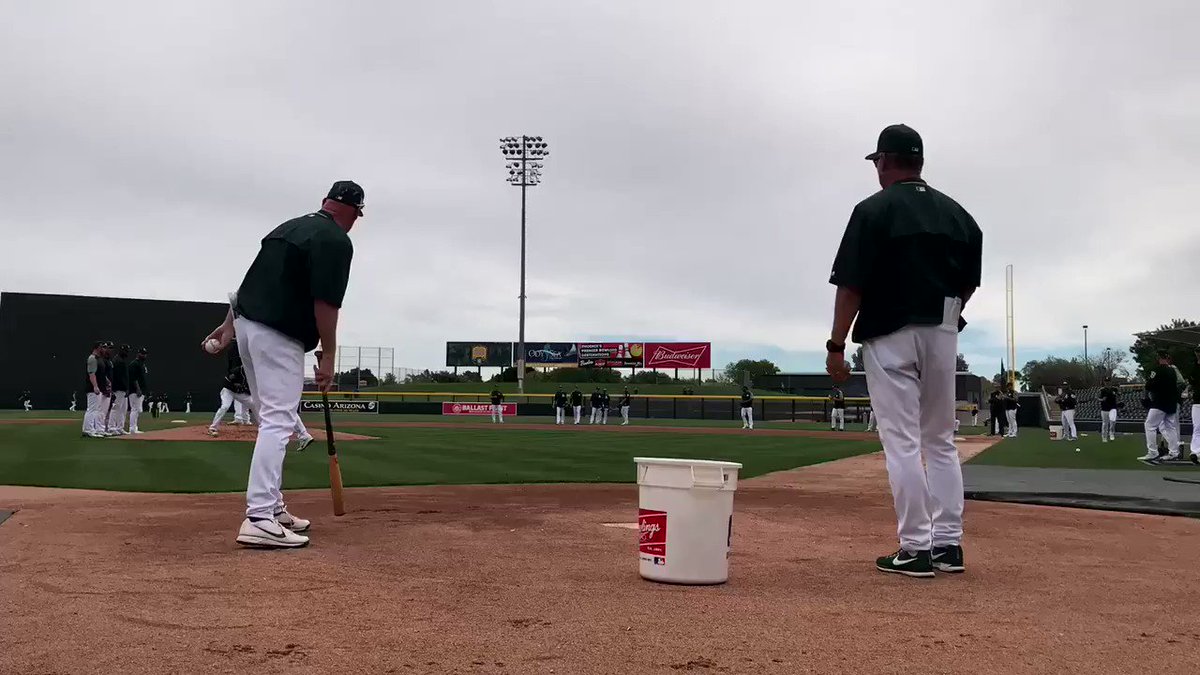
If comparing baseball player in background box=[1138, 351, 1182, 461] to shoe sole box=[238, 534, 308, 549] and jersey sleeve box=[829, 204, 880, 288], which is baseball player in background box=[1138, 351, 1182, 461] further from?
shoe sole box=[238, 534, 308, 549]

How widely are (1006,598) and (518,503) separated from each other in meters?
4.66

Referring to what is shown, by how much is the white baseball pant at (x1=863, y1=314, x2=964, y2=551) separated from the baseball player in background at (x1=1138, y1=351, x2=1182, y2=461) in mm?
13485

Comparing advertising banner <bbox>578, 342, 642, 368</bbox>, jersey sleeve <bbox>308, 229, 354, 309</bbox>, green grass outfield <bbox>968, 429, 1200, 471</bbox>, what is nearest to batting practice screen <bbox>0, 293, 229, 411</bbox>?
advertising banner <bbox>578, 342, 642, 368</bbox>

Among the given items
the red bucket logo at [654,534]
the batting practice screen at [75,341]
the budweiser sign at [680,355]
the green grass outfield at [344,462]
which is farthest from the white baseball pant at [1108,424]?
the budweiser sign at [680,355]

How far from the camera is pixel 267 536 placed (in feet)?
15.2

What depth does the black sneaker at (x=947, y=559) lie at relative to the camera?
168 inches

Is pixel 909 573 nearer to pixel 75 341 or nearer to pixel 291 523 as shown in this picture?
pixel 291 523

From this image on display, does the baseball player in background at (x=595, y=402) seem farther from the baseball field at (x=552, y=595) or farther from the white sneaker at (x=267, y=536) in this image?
the white sneaker at (x=267, y=536)

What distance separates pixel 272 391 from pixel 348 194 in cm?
136

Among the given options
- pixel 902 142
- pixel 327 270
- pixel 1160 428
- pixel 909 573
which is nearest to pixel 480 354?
pixel 1160 428

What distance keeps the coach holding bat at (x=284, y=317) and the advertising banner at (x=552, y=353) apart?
7426 cm

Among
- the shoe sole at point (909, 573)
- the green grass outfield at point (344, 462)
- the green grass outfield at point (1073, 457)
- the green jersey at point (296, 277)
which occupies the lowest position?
the green grass outfield at point (1073, 457)

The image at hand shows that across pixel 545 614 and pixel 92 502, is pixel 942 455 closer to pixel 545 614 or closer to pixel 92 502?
pixel 545 614

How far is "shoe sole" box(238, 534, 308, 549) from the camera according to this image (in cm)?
464
